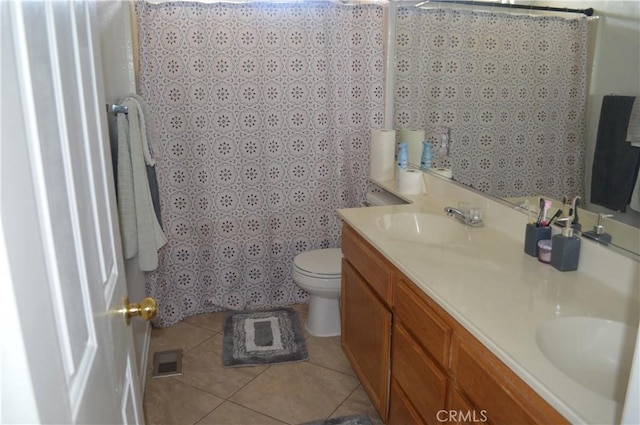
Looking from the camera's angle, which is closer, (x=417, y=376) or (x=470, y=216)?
(x=417, y=376)

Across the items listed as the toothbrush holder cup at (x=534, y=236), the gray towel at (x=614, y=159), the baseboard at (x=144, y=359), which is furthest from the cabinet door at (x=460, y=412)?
the baseboard at (x=144, y=359)

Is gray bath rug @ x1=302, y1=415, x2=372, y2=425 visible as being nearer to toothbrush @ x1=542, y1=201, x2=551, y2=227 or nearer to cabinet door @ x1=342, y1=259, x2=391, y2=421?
cabinet door @ x1=342, y1=259, x2=391, y2=421

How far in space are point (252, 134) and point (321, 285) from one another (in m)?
1.01

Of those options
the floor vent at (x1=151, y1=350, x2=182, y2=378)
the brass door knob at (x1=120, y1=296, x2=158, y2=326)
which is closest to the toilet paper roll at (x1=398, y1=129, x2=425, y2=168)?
the floor vent at (x1=151, y1=350, x2=182, y2=378)

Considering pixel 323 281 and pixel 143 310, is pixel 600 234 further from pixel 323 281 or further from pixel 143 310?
pixel 323 281

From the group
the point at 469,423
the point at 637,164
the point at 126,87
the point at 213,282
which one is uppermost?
the point at 126,87

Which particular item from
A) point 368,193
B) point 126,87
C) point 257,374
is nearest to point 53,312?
point 257,374

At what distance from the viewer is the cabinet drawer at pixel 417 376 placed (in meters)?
1.35

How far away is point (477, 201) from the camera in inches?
80.5

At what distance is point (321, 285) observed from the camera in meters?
2.53

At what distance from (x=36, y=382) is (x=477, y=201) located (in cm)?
188

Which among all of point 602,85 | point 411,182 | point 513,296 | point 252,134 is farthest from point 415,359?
point 252,134

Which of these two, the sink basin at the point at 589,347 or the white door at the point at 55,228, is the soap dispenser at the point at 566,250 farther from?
the white door at the point at 55,228

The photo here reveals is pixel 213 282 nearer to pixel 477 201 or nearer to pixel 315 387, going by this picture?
pixel 315 387
